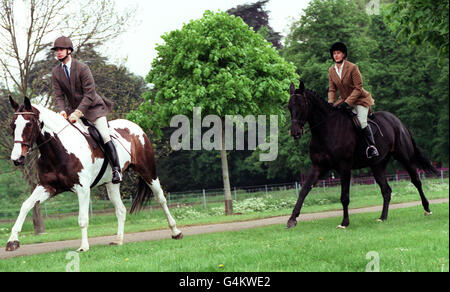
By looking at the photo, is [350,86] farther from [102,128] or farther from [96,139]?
[96,139]

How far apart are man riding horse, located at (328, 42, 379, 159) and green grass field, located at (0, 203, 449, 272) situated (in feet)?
7.55

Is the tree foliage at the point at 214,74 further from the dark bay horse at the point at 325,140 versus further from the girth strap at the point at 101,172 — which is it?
the girth strap at the point at 101,172

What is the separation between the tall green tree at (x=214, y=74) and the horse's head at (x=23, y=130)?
11.3m

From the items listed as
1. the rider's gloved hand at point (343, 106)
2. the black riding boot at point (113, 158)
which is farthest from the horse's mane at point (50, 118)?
the rider's gloved hand at point (343, 106)

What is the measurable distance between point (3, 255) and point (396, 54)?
3969 centimetres

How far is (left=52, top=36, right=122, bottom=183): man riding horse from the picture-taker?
8.84 meters

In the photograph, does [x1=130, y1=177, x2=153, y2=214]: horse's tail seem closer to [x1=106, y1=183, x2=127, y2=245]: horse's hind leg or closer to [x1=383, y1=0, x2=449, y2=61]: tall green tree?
[x1=106, y1=183, x2=127, y2=245]: horse's hind leg

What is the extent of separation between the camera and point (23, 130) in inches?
305

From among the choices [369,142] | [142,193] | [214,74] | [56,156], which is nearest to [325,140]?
[369,142]

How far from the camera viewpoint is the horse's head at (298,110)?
9.82 metres

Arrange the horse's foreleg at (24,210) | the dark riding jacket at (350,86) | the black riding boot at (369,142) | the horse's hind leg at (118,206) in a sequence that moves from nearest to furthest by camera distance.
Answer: the horse's foreleg at (24,210) < the horse's hind leg at (118,206) < the dark riding jacket at (350,86) < the black riding boot at (369,142)
